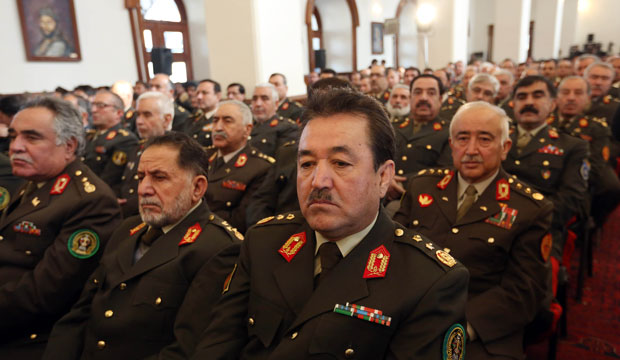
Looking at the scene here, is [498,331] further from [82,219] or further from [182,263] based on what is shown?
[82,219]

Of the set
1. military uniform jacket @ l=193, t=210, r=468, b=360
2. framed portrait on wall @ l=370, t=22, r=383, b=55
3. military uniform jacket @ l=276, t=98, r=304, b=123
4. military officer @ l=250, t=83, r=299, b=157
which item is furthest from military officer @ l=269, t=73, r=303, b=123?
framed portrait on wall @ l=370, t=22, r=383, b=55

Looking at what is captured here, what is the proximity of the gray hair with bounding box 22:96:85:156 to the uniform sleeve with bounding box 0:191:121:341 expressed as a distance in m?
0.32

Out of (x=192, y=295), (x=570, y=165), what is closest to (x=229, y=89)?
(x=570, y=165)

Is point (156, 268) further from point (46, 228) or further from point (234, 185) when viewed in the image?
point (234, 185)

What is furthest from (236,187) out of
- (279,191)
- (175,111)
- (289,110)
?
(175,111)

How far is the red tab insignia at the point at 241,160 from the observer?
2.91 meters

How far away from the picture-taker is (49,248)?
6.00ft

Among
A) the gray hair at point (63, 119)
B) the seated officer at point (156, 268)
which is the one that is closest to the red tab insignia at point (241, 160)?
the gray hair at point (63, 119)

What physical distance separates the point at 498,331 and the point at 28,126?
2.12 m

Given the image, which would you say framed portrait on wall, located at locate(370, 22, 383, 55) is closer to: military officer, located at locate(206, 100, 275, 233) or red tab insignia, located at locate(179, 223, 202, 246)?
military officer, located at locate(206, 100, 275, 233)

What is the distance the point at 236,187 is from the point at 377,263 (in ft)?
5.87

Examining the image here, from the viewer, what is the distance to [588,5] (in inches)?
811

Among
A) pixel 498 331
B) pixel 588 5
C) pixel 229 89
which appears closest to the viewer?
pixel 498 331

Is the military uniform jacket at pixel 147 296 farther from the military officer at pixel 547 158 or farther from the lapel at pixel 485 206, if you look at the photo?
the military officer at pixel 547 158
